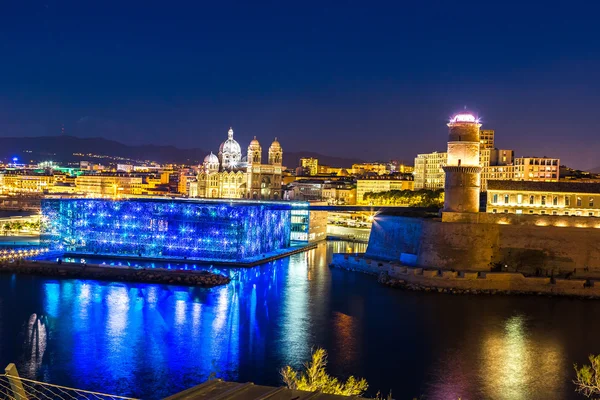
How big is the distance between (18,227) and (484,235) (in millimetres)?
27431

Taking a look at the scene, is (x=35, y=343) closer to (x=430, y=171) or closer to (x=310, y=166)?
(x=430, y=171)

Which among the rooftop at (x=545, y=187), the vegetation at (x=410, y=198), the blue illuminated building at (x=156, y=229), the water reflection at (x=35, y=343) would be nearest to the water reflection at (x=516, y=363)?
the water reflection at (x=35, y=343)

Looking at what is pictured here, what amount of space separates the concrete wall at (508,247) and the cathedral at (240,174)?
31991mm

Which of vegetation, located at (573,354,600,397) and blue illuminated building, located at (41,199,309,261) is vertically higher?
blue illuminated building, located at (41,199,309,261)

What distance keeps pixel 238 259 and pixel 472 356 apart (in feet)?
52.2

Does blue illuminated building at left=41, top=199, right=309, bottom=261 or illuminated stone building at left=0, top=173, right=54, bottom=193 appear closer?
blue illuminated building at left=41, top=199, right=309, bottom=261

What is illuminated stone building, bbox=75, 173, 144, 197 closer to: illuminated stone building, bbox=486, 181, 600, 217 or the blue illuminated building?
the blue illuminated building

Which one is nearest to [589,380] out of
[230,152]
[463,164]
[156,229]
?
[463,164]

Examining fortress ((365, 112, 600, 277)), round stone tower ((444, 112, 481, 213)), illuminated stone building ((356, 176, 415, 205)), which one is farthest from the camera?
illuminated stone building ((356, 176, 415, 205))

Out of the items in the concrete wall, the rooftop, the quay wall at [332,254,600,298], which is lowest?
the quay wall at [332,254,600,298]

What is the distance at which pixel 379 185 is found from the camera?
7494 cm

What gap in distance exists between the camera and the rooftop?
29922 millimetres

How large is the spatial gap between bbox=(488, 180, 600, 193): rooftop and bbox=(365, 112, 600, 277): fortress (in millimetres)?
3472

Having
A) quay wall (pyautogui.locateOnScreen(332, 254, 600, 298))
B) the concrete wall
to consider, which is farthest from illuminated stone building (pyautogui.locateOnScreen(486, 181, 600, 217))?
quay wall (pyautogui.locateOnScreen(332, 254, 600, 298))
